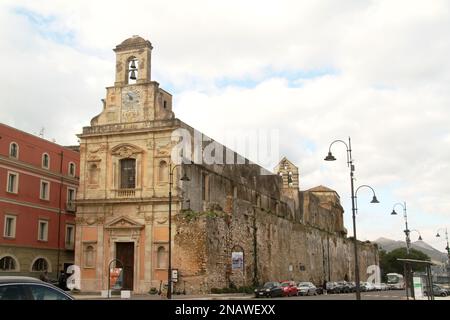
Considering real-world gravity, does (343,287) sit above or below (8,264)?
below

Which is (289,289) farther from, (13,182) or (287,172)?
(287,172)

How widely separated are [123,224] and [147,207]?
228cm

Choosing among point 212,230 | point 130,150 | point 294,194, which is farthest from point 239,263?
point 294,194

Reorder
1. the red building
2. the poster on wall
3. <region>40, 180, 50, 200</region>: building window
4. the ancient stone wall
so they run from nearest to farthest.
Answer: the ancient stone wall, the poster on wall, the red building, <region>40, 180, 50, 200</region>: building window

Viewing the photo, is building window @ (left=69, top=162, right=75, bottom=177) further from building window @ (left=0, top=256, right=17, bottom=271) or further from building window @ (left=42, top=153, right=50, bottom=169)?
building window @ (left=0, top=256, right=17, bottom=271)

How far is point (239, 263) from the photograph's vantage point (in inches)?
1586

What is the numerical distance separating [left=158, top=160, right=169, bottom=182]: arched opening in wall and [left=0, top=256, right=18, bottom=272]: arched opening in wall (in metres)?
13.1

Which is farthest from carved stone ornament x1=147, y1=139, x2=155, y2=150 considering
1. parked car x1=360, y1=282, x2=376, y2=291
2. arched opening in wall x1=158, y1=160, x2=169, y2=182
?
parked car x1=360, y1=282, x2=376, y2=291

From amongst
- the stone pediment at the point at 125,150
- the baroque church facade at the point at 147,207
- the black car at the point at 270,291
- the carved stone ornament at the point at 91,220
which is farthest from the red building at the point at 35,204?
the black car at the point at 270,291

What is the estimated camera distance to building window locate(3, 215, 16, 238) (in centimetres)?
4103

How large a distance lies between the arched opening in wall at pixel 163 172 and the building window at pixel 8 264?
13141 mm

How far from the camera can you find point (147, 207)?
38969 millimetres

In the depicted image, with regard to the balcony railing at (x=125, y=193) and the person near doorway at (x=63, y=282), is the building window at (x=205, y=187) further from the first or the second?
the person near doorway at (x=63, y=282)

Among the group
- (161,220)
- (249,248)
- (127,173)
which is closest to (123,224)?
(161,220)
